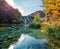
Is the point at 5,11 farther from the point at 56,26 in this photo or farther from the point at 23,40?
the point at 56,26

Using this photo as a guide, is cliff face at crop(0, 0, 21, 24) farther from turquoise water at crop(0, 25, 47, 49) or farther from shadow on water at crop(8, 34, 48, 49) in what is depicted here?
shadow on water at crop(8, 34, 48, 49)

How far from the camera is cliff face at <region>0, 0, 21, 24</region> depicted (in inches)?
113

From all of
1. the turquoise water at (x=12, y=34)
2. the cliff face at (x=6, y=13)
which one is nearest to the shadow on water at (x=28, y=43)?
the turquoise water at (x=12, y=34)

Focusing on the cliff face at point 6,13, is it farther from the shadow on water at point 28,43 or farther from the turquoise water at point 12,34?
the shadow on water at point 28,43

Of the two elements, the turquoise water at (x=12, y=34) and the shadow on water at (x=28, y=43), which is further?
the turquoise water at (x=12, y=34)

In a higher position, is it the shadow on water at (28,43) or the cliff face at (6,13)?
the cliff face at (6,13)

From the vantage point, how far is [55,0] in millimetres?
3082

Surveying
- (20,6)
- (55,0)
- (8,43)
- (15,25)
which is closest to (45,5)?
(55,0)

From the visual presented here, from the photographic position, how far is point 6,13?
294cm

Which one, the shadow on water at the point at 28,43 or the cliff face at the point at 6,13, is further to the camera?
the cliff face at the point at 6,13

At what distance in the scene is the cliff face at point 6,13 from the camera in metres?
2.88

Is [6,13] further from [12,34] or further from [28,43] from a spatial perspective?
[28,43]

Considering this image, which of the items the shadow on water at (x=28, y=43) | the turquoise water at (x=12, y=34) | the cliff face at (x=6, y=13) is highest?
the cliff face at (x=6, y=13)

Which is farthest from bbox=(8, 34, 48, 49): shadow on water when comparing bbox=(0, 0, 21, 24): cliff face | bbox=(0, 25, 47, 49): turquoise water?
bbox=(0, 0, 21, 24): cliff face
